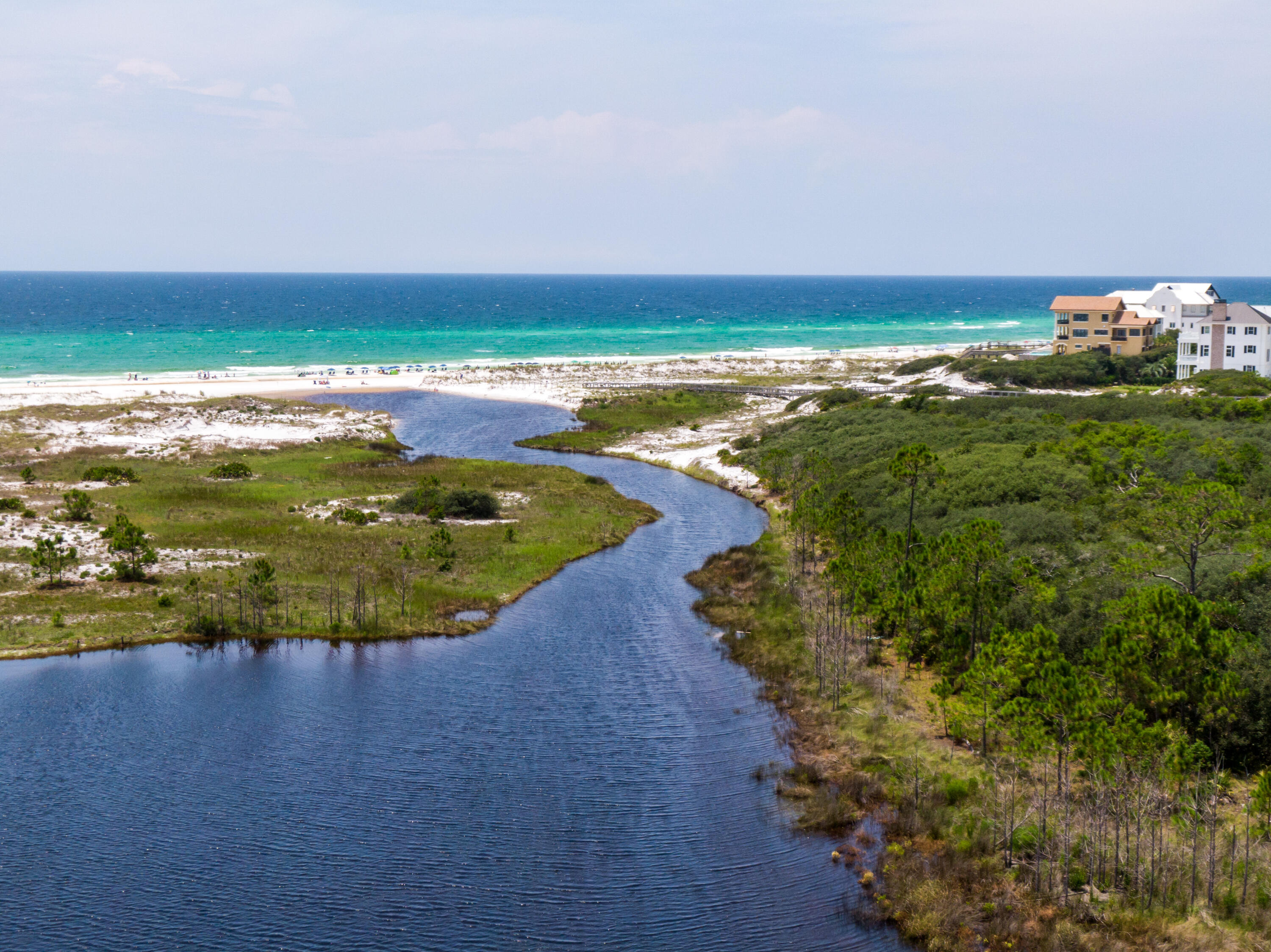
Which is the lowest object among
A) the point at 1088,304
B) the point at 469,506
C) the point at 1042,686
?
the point at 1042,686

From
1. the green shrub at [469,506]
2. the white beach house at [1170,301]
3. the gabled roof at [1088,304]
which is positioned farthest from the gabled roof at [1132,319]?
the green shrub at [469,506]

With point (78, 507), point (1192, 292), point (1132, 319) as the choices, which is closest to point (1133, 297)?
point (1192, 292)

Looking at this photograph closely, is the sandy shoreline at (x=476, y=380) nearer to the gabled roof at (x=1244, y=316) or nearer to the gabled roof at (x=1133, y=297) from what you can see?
the gabled roof at (x=1133, y=297)

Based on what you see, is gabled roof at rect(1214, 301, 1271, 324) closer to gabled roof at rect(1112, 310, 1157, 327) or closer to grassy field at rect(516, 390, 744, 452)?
gabled roof at rect(1112, 310, 1157, 327)

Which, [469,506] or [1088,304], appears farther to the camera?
[1088,304]

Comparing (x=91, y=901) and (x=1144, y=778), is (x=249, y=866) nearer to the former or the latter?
(x=91, y=901)

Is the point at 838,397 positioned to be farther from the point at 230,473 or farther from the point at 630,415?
the point at 230,473

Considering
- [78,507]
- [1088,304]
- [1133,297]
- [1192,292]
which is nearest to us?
[78,507]

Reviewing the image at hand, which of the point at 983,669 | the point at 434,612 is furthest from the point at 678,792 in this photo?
the point at 434,612
